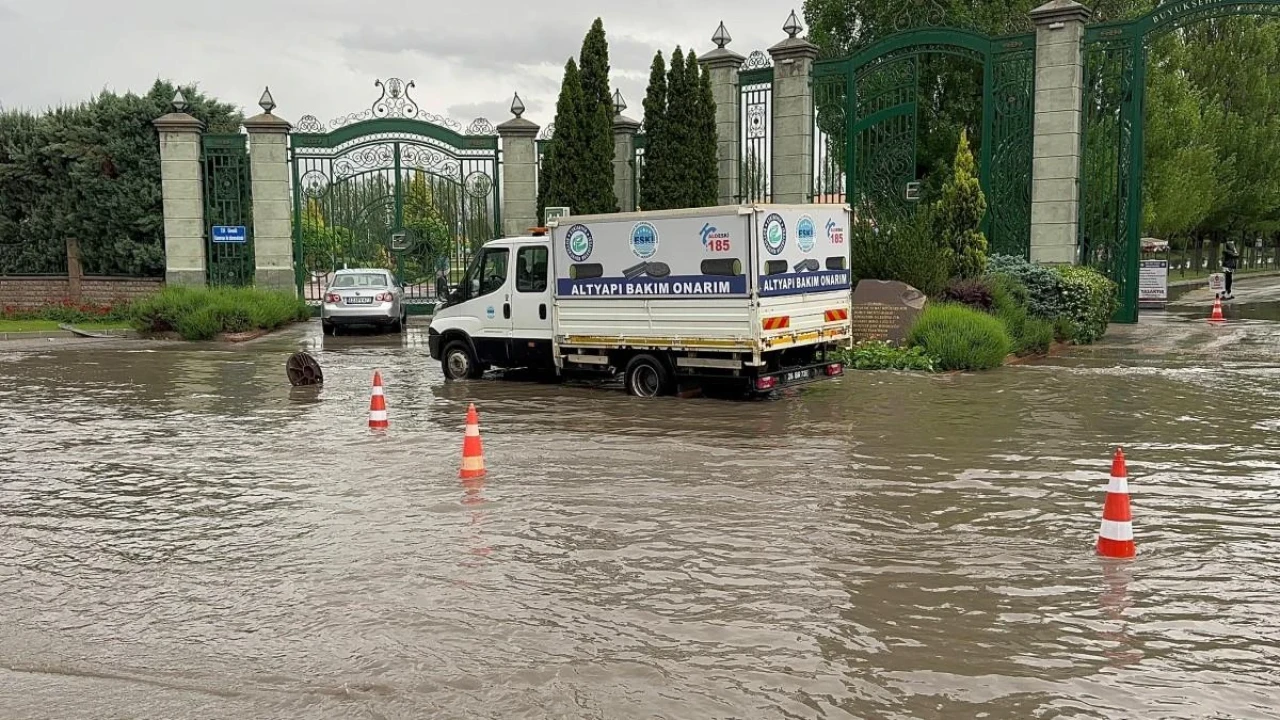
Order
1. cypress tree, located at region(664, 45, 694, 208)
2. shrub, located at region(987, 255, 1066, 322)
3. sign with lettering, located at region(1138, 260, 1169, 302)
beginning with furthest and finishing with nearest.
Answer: sign with lettering, located at region(1138, 260, 1169, 302) → cypress tree, located at region(664, 45, 694, 208) → shrub, located at region(987, 255, 1066, 322)

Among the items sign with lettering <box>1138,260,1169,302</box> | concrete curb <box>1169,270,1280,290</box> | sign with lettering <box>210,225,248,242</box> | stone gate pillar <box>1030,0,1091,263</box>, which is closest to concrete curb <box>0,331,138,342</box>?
sign with lettering <box>210,225,248,242</box>

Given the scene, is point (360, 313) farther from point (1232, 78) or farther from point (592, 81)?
point (1232, 78)

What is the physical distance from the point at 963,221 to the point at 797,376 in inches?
273

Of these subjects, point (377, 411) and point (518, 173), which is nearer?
point (377, 411)

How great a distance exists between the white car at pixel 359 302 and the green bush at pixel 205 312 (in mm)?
1713

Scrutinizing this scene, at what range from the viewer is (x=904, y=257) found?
735 inches

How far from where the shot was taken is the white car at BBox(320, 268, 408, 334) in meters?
24.2

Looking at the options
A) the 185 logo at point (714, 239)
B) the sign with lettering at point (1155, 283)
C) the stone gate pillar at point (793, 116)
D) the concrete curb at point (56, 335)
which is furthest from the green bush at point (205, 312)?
the sign with lettering at point (1155, 283)

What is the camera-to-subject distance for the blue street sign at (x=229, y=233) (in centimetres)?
2788

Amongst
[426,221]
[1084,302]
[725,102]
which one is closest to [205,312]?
[426,221]

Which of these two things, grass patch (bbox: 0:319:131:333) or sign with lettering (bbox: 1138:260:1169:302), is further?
sign with lettering (bbox: 1138:260:1169:302)

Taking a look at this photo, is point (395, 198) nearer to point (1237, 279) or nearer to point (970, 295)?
point (970, 295)

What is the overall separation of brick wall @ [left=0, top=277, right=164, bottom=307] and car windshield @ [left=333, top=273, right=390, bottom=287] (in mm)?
7549

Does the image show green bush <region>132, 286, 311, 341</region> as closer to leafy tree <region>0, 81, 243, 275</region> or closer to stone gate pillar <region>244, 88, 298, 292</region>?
stone gate pillar <region>244, 88, 298, 292</region>
